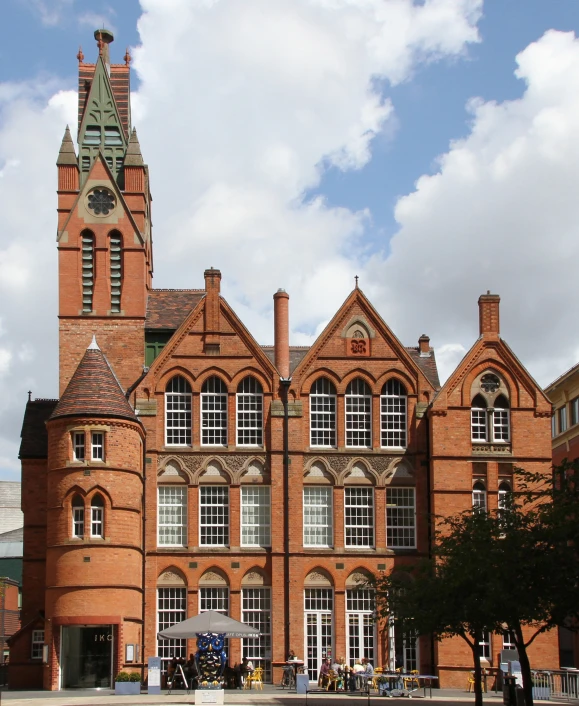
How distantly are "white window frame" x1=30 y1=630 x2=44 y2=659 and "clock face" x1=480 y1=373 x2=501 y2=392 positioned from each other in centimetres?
1961

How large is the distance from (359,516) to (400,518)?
1.63 metres

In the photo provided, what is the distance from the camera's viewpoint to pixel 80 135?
2101 inches

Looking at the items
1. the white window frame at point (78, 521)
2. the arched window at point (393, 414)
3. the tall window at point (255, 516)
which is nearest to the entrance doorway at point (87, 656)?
the white window frame at point (78, 521)

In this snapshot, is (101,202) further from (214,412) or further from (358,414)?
(358,414)

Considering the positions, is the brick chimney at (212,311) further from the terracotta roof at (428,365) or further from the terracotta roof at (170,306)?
the terracotta roof at (428,365)

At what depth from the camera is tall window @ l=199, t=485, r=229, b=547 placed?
47438 mm

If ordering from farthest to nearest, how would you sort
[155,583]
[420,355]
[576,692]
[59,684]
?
[420,355] < [155,583] < [59,684] < [576,692]

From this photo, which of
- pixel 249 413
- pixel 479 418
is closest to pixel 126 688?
pixel 249 413

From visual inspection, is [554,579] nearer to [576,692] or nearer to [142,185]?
[576,692]

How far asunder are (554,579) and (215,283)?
2485 centimetres

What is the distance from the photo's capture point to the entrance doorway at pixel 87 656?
4269 cm

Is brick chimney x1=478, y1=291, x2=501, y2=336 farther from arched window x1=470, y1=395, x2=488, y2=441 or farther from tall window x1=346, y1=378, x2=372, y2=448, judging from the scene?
tall window x1=346, y1=378, x2=372, y2=448

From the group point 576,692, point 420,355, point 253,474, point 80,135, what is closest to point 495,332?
point 420,355

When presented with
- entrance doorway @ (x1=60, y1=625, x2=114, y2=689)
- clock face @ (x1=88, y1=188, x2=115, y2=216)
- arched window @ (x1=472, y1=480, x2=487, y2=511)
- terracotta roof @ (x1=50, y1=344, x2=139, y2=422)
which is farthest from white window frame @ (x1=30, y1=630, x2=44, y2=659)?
arched window @ (x1=472, y1=480, x2=487, y2=511)
